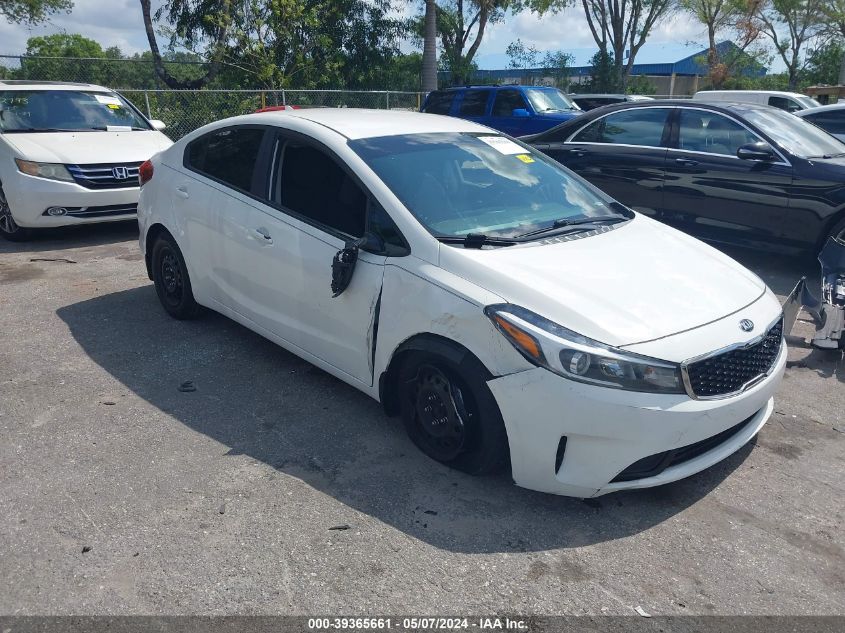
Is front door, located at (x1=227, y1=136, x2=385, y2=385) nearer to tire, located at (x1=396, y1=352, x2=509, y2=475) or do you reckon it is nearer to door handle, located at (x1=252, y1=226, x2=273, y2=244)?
door handle, located at (x1=252, y1=226, x2=273, y2=244)

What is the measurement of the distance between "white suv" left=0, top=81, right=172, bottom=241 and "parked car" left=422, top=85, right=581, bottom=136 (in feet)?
22.2

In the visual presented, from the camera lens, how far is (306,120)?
14.8 feet

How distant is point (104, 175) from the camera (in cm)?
807

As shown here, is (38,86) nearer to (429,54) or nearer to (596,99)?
(596,99)

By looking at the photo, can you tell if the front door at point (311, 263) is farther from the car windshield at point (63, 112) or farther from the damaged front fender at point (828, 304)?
the car windshield at point (63, 112)

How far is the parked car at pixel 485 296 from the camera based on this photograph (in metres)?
3.05

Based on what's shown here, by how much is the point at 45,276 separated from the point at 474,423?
5351 mm

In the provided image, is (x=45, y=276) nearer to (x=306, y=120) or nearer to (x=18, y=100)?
(x=18, y=100)

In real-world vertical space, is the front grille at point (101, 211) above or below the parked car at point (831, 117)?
below

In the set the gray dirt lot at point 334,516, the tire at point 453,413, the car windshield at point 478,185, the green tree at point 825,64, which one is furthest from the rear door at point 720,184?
the green tree at point 825,64

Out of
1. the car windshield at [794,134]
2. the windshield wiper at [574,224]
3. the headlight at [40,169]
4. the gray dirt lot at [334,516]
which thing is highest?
the car windshield at [794,134]

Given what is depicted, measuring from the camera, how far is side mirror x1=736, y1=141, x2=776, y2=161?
6.83m

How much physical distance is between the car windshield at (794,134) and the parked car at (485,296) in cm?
340

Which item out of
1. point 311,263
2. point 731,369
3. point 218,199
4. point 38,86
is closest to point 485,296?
point 731,369
